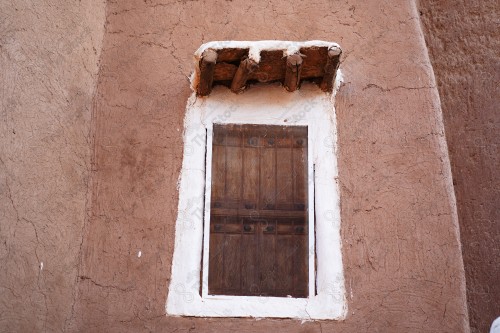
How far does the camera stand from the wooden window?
13.1 feet

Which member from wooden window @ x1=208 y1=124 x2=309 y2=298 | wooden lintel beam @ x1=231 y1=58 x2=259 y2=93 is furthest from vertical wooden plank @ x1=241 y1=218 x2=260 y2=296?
wooden lintel beam @ x1=231 y1=58 x2=259 y2=93

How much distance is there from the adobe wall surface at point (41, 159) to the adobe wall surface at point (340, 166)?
122 mm

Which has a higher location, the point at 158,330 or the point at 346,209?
the point at 346,209

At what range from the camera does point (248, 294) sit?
3953mm

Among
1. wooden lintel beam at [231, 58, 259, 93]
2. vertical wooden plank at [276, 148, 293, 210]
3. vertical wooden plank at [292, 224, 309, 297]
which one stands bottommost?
vertical wooden plank at [292, 224, 309, 297]

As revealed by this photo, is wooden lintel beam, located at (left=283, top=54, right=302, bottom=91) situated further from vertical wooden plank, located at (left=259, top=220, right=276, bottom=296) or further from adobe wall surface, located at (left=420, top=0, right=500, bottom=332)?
adobe wall surface, located at (left=420, top=0, right=500, bottom=332)

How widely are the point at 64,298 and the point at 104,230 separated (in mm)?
445

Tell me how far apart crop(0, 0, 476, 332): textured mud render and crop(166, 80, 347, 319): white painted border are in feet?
0.19

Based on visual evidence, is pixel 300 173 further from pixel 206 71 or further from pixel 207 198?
pixel 206 71

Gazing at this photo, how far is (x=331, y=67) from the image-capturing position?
4.11 meters

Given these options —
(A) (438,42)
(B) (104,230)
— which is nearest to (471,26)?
(A) (438,42)

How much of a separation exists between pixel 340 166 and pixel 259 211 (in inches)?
22.1

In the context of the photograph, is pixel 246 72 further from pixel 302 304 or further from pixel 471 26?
pixel 471 26

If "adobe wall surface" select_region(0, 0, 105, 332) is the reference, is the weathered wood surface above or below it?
above
